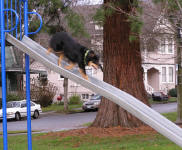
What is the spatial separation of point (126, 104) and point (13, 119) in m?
19.3

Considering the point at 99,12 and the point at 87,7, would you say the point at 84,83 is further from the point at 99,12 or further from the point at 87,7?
the point at 87,7

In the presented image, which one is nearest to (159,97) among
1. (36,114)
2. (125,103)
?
(36,114)

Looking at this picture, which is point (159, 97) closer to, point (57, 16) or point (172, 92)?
point (172, 92)

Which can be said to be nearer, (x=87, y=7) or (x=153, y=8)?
(x=153, y=8)

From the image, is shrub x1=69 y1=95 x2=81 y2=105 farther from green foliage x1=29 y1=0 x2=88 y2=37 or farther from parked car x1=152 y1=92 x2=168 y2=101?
green foliage x1=29 y1=0 x2=88 y2=37

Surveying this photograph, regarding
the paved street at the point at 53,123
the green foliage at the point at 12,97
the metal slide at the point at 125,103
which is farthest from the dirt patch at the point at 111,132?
the green foliage at the point at 12,97

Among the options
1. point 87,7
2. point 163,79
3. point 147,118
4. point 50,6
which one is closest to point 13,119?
point 87,7

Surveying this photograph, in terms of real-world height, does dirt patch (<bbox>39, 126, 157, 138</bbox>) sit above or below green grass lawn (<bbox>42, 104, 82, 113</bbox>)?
above

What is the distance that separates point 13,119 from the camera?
23953 millimetres

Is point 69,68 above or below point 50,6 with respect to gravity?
below

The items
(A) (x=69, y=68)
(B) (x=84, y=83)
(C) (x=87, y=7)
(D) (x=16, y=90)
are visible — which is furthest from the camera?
(D) (x=16, y=90)

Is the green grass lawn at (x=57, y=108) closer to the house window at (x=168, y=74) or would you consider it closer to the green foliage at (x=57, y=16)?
the green foliage at (x=57, y=16)

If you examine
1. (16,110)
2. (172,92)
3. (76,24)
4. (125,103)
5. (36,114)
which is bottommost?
(172,92)

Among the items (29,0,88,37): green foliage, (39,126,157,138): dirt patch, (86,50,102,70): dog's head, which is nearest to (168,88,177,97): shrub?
(29,0,88,37): green foliage
